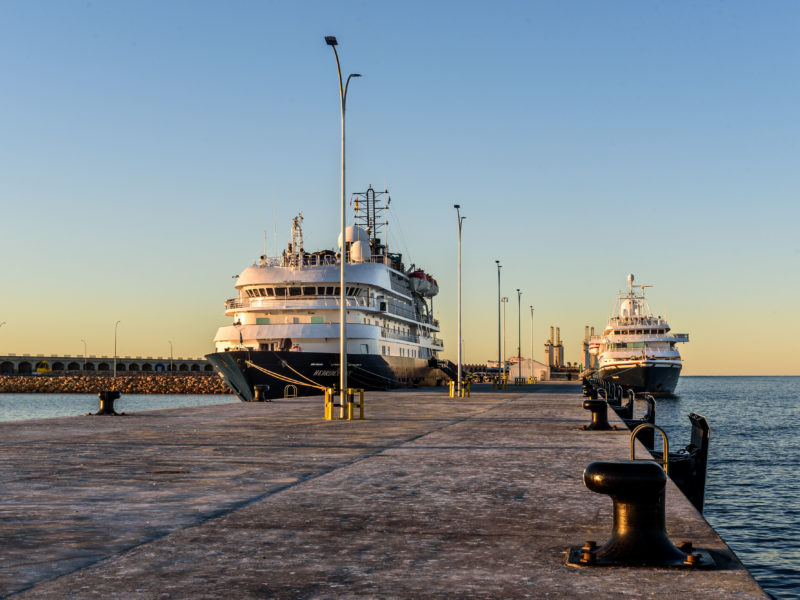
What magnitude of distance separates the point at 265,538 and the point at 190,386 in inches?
4180

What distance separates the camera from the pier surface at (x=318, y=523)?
4633 millimetres

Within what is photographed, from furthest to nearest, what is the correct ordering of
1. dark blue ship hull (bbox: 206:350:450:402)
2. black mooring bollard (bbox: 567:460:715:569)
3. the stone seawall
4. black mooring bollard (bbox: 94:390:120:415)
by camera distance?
the stone seawall
dark blue ship hull (bbox: 206:350:450:402)
black mooring bollard (bbox: 94:390:120:415)
black mooring bollard (bbox: 567:460:715:569)

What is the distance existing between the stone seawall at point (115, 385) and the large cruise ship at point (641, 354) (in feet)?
168

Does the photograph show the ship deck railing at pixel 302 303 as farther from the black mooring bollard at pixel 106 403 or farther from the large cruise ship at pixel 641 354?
the large cruise ship at pixel 641 354

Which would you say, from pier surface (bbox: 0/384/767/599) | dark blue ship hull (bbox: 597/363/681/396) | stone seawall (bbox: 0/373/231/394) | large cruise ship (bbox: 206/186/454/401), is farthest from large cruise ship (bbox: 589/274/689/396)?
pier surface (bbox: 0/384/767/599)

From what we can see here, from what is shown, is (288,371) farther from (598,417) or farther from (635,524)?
(635,524)

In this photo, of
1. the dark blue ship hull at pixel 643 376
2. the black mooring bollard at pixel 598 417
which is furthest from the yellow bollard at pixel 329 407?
the dark blue ship hull at pixel 643 376

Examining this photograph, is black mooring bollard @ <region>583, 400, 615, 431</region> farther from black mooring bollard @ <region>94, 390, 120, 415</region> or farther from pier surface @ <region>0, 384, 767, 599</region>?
black mooring bollard @ <region>94, 390, 120, 415</region>

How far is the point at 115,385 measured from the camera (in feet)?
368

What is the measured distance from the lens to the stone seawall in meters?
108

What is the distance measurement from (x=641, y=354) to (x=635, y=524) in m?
80.2

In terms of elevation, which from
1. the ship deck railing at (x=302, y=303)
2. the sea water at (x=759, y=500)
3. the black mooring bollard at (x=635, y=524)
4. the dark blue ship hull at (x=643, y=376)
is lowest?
the sea water at (x=759, y=500)

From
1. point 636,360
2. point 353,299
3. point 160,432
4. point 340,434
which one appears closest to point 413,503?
point 340,434

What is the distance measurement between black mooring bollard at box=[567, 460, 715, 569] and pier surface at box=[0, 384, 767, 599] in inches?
5.0
